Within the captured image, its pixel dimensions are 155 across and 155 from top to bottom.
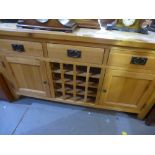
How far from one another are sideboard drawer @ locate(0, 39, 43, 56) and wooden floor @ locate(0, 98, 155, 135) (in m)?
0.66

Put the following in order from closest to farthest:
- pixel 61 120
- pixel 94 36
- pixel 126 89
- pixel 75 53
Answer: pixel 94 36, pixel 75 53, pixel 126 89, pixel 61 120

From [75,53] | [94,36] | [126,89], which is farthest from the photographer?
[126,89]

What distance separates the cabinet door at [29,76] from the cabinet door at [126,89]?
0.51 meters

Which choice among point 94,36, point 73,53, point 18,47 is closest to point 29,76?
point 18,47

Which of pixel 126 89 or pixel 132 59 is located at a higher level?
pixel 132 59

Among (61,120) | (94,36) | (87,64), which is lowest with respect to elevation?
(61,120)

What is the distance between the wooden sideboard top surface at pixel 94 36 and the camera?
821 mm

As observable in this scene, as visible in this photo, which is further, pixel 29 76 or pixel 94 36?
pixel 29 76

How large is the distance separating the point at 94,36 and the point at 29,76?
2.20ft

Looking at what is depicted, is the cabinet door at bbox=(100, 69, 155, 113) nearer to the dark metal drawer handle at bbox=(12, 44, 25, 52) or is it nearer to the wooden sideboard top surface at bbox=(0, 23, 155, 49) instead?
the wooden sideboard top surface at bbox=(0, 23, 155, 49)

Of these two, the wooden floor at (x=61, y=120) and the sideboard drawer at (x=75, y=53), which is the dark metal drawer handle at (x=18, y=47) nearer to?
the sideboard drawer at (x=75, y=53)

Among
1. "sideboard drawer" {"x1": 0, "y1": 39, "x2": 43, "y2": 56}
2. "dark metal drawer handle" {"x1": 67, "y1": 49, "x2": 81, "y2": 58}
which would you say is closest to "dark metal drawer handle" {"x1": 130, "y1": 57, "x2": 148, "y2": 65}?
"dark metal drawer handle" {"x1": 67, "y1": 49, "x2": 81, "y2": 58}

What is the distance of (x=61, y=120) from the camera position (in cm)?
137

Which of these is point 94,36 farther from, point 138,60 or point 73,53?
point 138,60
